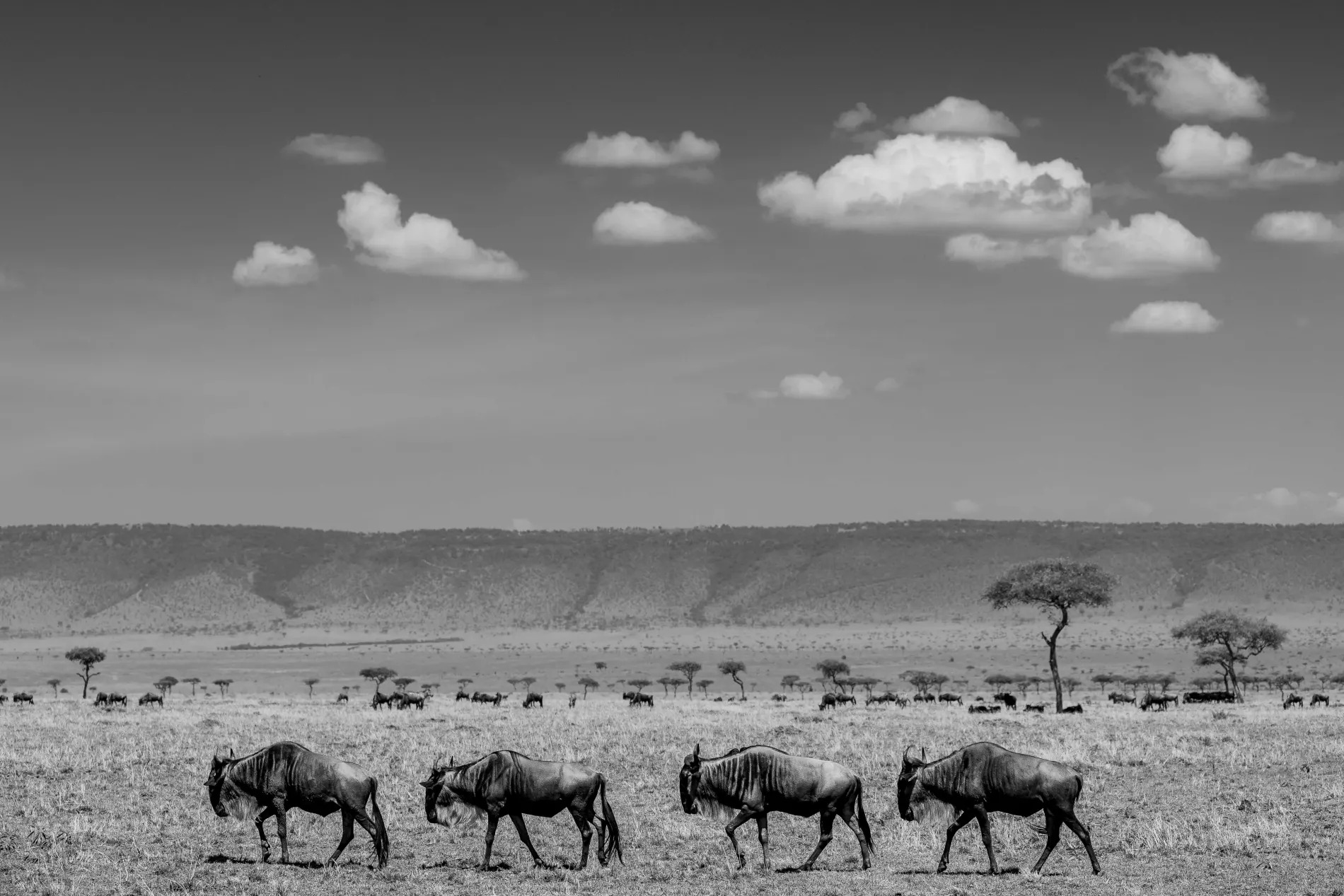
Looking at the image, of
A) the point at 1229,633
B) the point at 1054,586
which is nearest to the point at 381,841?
the point at 1054,586

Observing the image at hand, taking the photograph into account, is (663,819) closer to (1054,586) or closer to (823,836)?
(823,836)

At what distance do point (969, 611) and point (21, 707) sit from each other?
115262 mm

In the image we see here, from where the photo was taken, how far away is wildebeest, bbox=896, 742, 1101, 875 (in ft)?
55.6

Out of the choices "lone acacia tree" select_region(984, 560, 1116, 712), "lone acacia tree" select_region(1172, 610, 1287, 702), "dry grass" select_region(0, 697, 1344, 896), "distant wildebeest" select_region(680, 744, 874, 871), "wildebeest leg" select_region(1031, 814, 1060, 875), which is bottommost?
"dry grass" select_region(0, 697, 1344, 896)

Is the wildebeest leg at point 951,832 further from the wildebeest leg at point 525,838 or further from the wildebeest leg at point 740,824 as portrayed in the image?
the wildebeest leg at point 525,838

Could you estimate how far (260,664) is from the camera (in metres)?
108

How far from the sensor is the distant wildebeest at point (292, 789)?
17.5m

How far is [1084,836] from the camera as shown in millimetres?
16766

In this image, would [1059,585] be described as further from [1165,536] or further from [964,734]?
[1165,536]

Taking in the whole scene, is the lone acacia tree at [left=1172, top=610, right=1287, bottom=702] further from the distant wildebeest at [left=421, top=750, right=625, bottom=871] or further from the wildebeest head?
the distant wildebeest at [left=421, top=750, right=625, bottom=871]

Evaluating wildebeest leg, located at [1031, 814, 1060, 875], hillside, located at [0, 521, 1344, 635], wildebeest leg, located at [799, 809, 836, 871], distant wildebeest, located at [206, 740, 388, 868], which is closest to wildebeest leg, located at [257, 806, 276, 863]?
distant wildebeest, located at [206, 740, 388, 868]

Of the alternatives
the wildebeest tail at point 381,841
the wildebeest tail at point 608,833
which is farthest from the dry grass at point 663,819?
the wildebeest tail at point 608,833

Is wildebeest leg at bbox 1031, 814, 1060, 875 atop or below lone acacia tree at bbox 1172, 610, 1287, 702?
below

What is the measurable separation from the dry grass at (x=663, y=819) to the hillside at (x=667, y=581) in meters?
120
